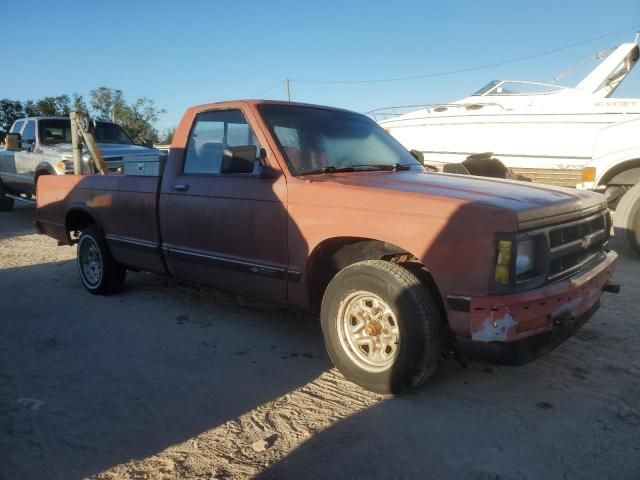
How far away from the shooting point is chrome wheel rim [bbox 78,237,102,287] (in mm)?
5432

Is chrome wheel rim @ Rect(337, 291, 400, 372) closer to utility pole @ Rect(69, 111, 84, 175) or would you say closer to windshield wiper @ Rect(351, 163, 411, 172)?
windshield wiper @ Rect(351, 163, 411, 172)

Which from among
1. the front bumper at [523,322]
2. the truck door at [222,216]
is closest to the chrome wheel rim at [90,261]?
the truck door at [222,216]

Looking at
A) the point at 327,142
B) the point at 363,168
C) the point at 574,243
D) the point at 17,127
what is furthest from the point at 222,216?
the point at 17,127

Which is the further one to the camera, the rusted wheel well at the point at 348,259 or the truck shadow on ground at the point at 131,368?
the rusted wheel well at the point at 348,259

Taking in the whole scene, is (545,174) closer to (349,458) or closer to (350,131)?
(350,131)

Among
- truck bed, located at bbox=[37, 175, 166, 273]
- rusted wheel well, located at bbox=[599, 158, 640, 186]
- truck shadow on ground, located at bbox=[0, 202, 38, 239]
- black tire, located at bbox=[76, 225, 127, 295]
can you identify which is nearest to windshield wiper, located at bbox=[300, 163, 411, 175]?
truck bed, located at bbox=[37, 175, 166, 273]

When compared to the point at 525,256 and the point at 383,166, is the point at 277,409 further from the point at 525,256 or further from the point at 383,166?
the point at 383,166

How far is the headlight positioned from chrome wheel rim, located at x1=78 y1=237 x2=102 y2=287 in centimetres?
428

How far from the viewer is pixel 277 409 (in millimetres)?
2977

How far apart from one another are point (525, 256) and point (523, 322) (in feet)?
1.12

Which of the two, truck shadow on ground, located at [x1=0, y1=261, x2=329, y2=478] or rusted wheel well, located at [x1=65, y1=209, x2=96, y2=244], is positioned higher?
rusted wheel well, located at [x1=65, y1=209, x2=96, y2=244]

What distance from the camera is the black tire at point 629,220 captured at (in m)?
6.64

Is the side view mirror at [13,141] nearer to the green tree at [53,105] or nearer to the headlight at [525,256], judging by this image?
the headlight at [525,256]

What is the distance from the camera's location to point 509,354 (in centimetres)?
270
